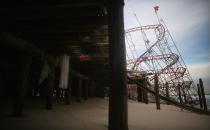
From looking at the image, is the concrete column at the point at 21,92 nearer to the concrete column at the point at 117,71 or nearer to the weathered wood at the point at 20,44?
the weathered wood at the point at 20,44

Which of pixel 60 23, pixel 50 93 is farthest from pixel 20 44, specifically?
pixel 50 93

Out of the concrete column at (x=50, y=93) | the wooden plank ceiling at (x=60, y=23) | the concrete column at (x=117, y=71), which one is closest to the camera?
the concrete column at (x=117, y=71)

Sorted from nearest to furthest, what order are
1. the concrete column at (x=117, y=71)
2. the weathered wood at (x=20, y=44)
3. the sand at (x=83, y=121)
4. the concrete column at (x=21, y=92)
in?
the concrete column at (x=117, y=71) < the sand at (x=83, y=121) < the weathered wood at (x=20, y=44) < the concrete column at (x=21, y=92)

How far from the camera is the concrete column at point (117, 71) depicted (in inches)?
116

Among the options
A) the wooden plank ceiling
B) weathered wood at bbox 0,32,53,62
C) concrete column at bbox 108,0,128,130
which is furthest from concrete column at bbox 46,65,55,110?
concrete column at bbox 108,0,128,130

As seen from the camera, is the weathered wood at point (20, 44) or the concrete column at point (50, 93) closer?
the weathered wood at point (20, 44)

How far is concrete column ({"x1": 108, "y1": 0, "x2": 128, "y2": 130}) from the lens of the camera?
2951mm

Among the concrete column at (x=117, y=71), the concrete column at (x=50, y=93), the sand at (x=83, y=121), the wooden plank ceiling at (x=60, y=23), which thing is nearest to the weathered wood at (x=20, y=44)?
the wooden plank ceiling at (x=60, y=23)

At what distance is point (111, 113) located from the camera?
3.00 m

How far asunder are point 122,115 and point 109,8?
2380 mm

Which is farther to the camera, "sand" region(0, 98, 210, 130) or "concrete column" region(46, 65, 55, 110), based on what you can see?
"concrete column" region(46, 65, 55, 110)

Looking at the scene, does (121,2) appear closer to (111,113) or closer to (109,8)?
(109,8)

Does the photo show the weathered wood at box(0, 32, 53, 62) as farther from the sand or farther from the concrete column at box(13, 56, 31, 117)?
the sand

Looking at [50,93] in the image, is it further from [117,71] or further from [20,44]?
[117,71]
